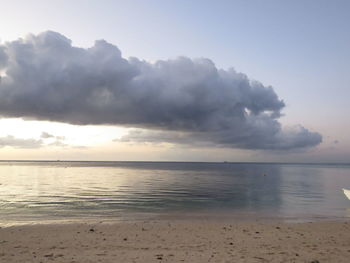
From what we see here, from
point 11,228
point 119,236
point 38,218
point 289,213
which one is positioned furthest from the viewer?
point 289,213

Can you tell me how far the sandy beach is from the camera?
1352 cm

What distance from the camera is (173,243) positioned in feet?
54.3

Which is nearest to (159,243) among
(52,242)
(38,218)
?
(52,242)

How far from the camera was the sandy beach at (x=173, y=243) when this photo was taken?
44.4ft

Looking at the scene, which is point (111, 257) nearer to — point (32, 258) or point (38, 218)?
point (32, 258)

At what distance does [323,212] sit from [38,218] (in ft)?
96.3

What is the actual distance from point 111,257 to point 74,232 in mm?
7253

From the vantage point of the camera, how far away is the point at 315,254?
14312 mm

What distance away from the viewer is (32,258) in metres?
13.3

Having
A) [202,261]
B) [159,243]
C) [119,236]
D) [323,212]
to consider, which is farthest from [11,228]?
[323,212]

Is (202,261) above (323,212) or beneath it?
above

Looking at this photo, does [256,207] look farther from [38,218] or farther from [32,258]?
[32,258]

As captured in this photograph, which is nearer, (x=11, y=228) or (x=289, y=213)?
(x=11, y=228)

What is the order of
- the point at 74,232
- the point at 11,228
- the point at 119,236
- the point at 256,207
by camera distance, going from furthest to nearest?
1. the point at 256,207
2. the point at 11,228
3. the point at 74,232
4. the point at 119,236
